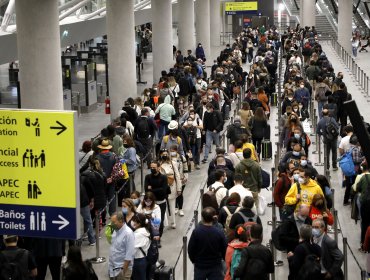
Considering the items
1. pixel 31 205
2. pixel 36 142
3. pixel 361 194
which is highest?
pixel 36 142

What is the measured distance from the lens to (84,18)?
39.5m

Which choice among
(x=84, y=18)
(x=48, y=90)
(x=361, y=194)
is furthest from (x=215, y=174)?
(x=84, y=18)

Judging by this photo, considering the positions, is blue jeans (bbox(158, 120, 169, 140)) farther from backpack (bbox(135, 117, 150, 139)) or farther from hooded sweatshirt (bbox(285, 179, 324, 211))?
hooded sweatshirt (bbox(285, 179, 324, 211))

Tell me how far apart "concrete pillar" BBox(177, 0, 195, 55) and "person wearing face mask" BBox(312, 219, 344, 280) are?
1297 inches

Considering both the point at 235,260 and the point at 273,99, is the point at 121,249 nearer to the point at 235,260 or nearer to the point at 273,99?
the point at 235,260

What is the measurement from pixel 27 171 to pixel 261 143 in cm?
1346

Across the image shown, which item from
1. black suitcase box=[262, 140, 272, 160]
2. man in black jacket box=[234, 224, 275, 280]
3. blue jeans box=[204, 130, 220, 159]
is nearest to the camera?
man in black jacket box=[234, 224, 275, 280]

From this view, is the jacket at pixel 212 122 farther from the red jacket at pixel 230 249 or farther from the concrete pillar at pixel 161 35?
the concrete pillar at pixel 161 35

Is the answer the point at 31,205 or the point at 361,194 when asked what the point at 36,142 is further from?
the point at 361,194

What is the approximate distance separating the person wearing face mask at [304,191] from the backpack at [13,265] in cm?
462

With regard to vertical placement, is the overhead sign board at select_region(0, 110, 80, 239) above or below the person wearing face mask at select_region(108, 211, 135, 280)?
above

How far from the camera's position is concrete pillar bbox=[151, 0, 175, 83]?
35375 millimetres

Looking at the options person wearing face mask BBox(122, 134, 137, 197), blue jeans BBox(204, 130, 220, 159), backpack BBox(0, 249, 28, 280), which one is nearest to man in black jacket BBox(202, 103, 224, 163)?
blue jeans BBox(204, 130, 220, 159)

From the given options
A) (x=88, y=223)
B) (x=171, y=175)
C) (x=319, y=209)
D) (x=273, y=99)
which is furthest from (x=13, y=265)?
(x=273, y=99)
